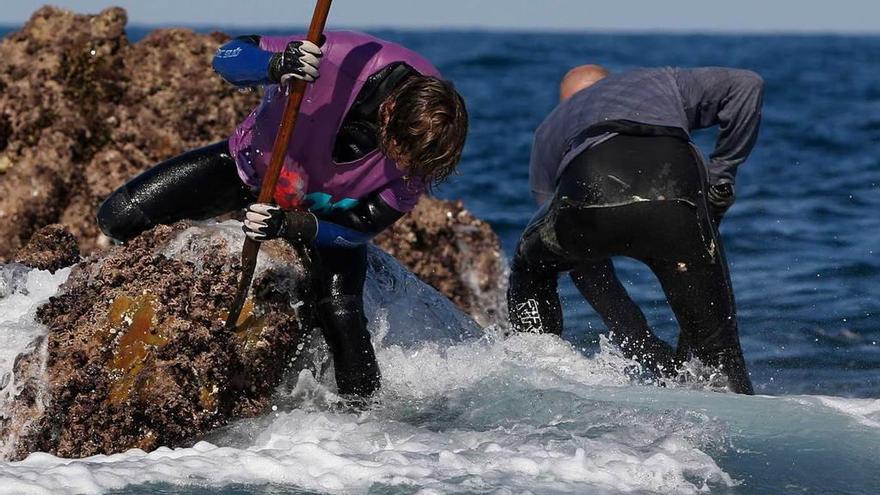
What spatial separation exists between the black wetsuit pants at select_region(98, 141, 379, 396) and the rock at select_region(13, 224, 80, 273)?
25.2 inches

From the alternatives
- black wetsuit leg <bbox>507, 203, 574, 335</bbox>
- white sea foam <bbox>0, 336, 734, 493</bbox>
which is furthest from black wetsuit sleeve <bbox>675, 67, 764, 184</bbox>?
white sea foam <bbox>0, 336, 734, 493</bbox>

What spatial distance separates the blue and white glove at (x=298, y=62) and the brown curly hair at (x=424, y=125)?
Answer: 10.7 inches

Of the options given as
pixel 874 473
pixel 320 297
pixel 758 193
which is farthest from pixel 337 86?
pixel 758 193

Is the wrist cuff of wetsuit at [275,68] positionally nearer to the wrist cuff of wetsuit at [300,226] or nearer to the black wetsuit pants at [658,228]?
the wrist cuff of wetsuit at [300,226]

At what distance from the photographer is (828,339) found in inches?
285

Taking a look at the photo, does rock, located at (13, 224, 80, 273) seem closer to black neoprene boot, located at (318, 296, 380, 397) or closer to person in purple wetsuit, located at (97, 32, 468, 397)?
person in purple wetsuit, located at (97, 32, 468, 397)

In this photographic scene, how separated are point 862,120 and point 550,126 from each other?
14.6m

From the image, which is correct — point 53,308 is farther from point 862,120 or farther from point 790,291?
point 862,120

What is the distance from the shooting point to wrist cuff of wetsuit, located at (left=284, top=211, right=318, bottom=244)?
464 centimetres

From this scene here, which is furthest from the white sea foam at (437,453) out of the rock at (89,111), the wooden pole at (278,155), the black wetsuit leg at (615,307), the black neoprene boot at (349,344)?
the rock at (89,111)

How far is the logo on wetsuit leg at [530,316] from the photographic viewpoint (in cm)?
576

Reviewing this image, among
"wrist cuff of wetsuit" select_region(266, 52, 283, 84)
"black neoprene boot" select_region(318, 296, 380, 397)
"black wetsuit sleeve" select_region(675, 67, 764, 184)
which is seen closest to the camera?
"wrist cuff of wetsuit" select_region(266, 52, 283, 84)

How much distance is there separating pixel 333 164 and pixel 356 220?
0.73 feet

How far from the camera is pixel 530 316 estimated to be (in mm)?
5770
